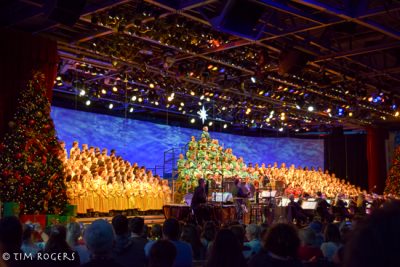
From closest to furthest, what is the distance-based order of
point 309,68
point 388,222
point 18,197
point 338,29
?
point 388,222
point 18,197
point 338,29
point 309,68

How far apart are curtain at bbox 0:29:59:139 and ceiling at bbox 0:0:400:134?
15.9 inches

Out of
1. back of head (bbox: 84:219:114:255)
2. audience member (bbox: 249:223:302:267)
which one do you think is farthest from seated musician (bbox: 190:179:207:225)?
back of head (bbox: 84:219:114:255)

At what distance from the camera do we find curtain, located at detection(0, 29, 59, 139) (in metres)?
10.8

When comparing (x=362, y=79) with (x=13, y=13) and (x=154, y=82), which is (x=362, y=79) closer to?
(x=154, y=82)

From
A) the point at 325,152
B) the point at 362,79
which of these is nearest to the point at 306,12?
the point at 362,79

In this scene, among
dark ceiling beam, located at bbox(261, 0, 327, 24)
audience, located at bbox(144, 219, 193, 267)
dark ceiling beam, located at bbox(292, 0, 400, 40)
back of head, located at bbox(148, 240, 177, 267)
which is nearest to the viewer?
back of head, located at bbox(148, 240, 177, 267)

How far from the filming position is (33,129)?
1066 cm

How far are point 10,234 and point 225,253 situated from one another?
4.65 ft

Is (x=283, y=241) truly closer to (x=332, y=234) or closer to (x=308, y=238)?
(x=308, y=238)

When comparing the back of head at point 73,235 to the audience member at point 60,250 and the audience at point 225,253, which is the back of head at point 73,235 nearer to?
the audience member at point 60,250

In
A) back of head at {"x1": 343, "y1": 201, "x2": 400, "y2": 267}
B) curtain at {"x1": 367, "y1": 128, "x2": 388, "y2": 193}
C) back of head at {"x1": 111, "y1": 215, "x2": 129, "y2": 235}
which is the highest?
curtain at {"x1": 367, "y1": 128, "x2": 388, "y2": 193}

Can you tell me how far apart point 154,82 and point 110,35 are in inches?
137

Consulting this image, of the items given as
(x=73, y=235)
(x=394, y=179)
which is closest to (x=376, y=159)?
(x=394, y=179)

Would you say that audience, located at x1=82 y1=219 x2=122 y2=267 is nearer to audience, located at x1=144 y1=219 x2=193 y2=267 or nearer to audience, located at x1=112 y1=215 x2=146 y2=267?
audience, located at x1=112 y1=215 x2=146 y2=267
